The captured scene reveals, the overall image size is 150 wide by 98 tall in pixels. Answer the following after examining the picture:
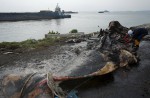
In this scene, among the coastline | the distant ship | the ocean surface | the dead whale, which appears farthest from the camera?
the distant ship

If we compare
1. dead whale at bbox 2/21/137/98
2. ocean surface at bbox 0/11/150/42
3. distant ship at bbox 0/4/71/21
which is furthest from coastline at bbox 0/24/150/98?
distant ship at bbox 0/4/71/21

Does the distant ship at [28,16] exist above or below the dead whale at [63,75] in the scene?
below

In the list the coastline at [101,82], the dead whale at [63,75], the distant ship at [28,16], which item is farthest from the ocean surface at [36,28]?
the dead whale at [63,75]

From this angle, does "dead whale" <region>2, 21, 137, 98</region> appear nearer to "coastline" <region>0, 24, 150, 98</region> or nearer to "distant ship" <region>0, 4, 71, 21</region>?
"coastline" <region>0, 24, 150, 98</region>

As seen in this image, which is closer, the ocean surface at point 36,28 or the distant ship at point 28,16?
the ocean surface at point 36,28

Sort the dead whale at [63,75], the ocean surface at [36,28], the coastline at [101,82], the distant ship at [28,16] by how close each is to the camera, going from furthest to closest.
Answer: the distant ship at [28,16], the ocean surface at [36,28], the coastline at [101,82], the dead whale at [63,75]

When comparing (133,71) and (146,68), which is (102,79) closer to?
(133,71)

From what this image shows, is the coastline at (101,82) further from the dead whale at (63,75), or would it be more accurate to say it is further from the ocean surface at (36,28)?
the ocean surface at (36,28)

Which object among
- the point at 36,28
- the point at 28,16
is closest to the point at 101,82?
the point at 36,28

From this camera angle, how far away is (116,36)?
12398mm

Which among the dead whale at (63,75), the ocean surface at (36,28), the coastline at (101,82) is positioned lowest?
the ocean surface at (36,28)

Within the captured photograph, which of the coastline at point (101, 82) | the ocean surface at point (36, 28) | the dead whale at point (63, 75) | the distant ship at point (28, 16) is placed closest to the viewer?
the dead whale at point (63, 75)

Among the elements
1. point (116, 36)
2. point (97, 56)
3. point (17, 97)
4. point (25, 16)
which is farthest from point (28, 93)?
point (25, 16)

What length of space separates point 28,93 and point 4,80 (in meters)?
1.00
